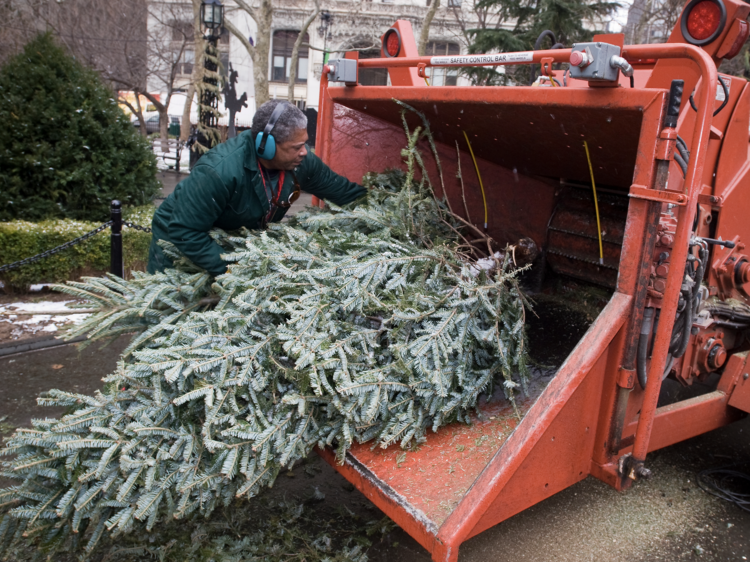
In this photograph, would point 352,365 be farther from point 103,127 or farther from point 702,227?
point 103,127

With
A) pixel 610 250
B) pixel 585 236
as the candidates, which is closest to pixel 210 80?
pixel 585 236

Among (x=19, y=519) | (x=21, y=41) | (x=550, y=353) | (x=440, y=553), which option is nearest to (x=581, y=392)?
(x=440, y=553)

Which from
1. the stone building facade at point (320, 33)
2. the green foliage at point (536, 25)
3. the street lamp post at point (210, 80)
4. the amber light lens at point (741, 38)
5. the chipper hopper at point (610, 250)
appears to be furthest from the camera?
the stone building facade at point (320, 33)

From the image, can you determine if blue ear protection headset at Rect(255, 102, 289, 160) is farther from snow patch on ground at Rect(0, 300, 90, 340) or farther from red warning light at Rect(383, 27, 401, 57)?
snow patch on ground at Rect(0, 300, 90, 340)

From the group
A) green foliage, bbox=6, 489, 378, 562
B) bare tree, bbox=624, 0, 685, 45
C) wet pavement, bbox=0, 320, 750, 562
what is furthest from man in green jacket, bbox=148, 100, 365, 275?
bare tree, bbox=624, 0, 685, 45

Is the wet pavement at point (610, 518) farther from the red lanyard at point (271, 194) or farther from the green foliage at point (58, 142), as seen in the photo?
the green foliage at point (58, 142)

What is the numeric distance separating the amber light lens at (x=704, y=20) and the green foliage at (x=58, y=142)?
19.5ft

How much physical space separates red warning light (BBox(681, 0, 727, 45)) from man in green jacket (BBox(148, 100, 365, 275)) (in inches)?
74.6

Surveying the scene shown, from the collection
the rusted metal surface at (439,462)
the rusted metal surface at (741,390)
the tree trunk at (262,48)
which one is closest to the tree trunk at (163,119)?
the tree trunk at (262,48)

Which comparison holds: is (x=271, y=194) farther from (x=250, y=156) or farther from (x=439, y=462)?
(x=439, y=462)

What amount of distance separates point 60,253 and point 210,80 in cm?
585

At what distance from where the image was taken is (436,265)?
9.13 feet

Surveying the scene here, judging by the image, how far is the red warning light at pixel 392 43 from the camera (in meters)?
3.77

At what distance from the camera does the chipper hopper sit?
79.5 inches
